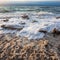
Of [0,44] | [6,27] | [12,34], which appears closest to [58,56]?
[0,44]

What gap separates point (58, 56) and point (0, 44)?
2.36 metres

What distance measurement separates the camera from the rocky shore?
4.38m

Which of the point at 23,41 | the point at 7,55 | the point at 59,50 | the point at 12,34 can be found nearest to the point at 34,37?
the point at 23,41

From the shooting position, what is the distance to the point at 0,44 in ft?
18.1

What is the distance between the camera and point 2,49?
198 inches

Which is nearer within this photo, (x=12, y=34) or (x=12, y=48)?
(x=12, y=48)

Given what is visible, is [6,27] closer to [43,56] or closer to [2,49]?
[2,49]

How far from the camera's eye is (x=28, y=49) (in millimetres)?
4957

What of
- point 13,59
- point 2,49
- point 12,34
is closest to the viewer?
point 13,59

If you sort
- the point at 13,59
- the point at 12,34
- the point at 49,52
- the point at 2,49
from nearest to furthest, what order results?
the point at 13,59 < the point at 49,52 < the point at 2,49 < the point at 12,34

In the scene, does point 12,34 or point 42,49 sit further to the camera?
point 12,34

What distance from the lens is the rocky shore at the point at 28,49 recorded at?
4.38 metres

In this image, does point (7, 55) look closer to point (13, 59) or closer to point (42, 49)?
point (13, 59)

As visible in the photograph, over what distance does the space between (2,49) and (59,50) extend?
203 cm
